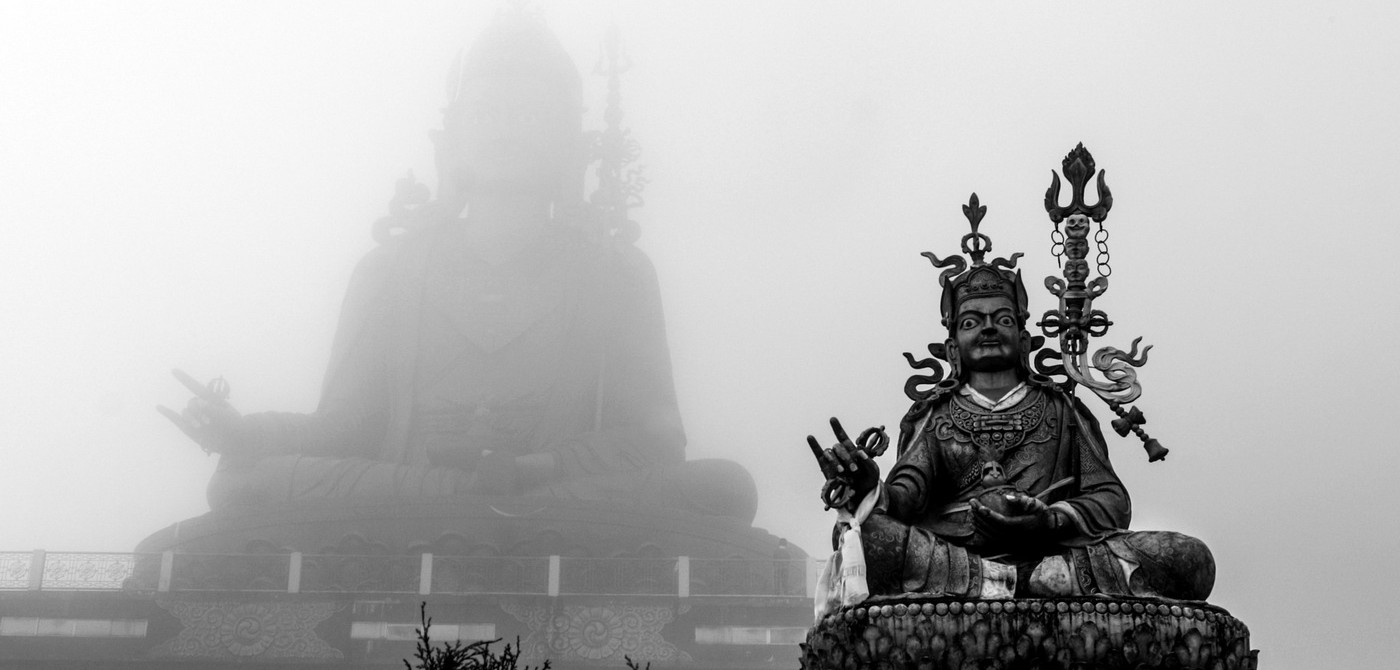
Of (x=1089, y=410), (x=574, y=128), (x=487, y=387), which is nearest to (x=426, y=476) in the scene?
(x=487, y=387)

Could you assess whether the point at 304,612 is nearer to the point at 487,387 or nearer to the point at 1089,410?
the point at 487,387

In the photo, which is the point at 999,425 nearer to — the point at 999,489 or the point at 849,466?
the point at 999,489

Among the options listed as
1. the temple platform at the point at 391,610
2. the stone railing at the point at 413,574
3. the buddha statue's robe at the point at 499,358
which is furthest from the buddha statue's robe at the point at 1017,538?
the buddha statue's robe at the point at 499,358

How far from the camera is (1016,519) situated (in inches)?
156

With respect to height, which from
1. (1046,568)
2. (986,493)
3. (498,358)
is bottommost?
(1046,568)

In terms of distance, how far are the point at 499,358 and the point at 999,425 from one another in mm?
11375

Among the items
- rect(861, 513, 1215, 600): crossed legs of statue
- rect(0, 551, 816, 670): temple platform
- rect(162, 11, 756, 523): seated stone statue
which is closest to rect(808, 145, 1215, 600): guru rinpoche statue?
rect(861, 513, 1215, 600): crossed legs of statue

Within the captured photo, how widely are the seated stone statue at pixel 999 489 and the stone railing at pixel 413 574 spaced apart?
8.74m

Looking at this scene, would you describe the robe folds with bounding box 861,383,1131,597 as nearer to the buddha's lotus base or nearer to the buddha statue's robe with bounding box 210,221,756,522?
the buddha's lotus base

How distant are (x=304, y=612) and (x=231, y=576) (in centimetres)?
81

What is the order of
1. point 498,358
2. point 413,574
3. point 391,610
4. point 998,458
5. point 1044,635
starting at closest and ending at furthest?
point 1044,635 → point 998,458 → point 391,610 → point 413,574 → point 498,358

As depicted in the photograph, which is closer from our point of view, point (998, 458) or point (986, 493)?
point (986, 493)

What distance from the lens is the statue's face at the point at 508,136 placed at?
16016mm

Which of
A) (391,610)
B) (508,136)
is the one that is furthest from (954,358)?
(508,136)
